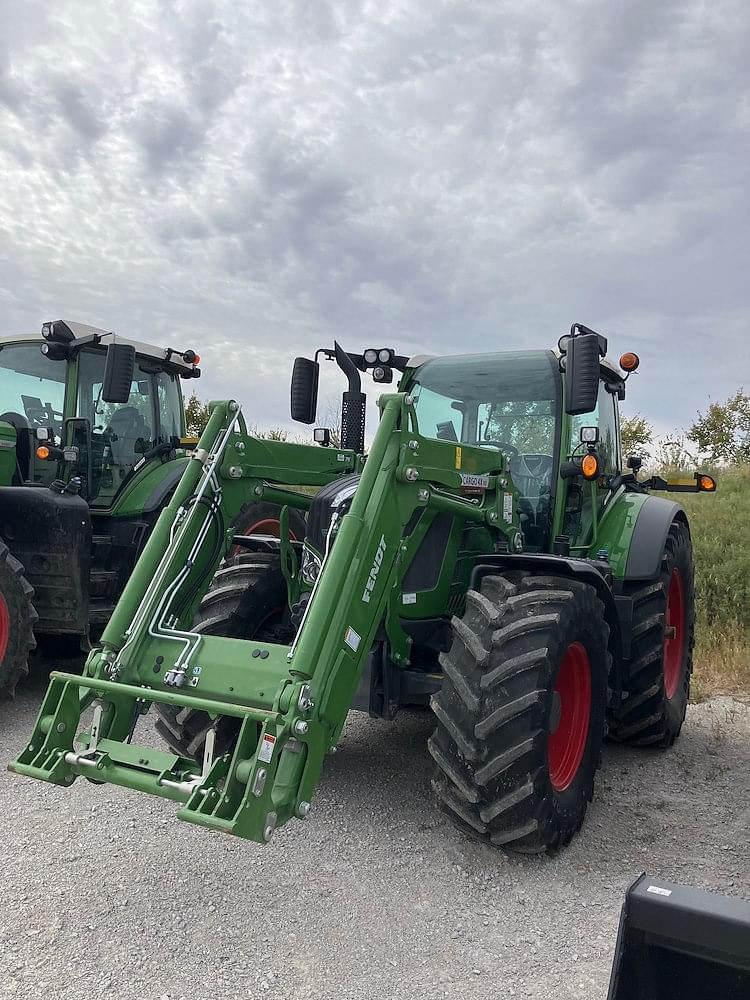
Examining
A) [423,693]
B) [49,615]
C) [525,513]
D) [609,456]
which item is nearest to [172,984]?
[423,693]

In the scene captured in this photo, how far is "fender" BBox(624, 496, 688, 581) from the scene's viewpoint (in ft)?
16.1

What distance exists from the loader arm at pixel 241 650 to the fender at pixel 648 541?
1077 mm

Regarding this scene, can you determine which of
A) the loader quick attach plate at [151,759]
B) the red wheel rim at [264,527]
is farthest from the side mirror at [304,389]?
the red wheel rim at [264,527]

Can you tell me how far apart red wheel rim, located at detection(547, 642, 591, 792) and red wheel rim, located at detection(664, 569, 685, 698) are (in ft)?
6.13

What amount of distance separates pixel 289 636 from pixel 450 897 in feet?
5.37

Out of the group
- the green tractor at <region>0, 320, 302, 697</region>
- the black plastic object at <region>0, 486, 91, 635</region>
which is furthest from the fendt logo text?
the black plastic object at <region>0, 486, 91, 635</region>

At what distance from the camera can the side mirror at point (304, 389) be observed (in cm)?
476

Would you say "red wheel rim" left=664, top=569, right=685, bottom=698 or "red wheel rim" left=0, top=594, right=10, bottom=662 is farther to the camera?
"red wheel rim" left=664, top=569, right=685, bottom=698

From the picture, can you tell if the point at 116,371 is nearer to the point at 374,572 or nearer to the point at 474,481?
the point at 474,481

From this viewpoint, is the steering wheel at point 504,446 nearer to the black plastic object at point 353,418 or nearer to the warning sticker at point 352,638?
the black plastic object at point 353,418

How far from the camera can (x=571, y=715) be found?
398 centimetres

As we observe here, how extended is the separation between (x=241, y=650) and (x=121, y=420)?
4282 mm

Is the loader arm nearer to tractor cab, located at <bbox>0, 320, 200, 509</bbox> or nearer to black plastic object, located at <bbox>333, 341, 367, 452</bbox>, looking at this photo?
black plastic object, located at <bbox>333, 341, 367, 452</bbox>

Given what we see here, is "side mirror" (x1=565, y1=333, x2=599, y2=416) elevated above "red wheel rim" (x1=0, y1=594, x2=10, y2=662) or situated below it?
above
